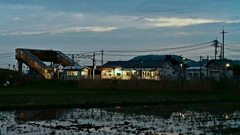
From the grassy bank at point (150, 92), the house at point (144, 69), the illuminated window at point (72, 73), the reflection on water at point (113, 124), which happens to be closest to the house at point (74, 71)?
the illuminated window at point (72, 73)

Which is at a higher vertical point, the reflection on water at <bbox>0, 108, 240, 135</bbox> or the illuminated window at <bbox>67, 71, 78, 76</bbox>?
the illuminated window at <bbox>67, 71, 78, 76</bbox>

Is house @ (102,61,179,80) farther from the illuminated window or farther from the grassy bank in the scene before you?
the grassy bank

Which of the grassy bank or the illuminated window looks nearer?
the grassy bank

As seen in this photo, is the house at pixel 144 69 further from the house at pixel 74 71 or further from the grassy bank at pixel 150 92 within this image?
the grassy bank at pixel 150 92

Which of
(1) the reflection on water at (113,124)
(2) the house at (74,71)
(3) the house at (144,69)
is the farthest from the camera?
(3) the house at (144,69)

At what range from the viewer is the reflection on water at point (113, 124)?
11.3 metres

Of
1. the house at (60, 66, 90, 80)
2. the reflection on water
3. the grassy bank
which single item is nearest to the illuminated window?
the house at (60, 66, 90, 80)

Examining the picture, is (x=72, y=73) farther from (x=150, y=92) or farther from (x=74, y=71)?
(x=150, y=92)

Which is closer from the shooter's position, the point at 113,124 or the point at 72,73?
the point at 113,124

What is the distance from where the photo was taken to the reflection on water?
37.0 ft

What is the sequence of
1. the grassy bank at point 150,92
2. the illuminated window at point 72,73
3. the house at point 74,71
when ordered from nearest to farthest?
the grassy bank at point 150,92
the house at point 74,71
the illuminated window at point 72,73

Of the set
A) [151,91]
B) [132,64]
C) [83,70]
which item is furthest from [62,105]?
[132,64]

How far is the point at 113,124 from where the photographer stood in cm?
1286

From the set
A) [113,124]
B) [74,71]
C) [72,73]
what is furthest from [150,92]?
[72,73]
